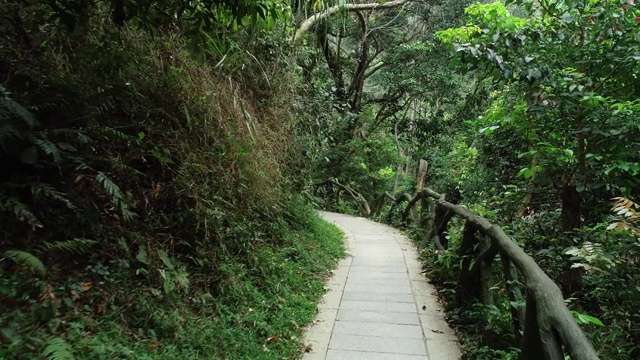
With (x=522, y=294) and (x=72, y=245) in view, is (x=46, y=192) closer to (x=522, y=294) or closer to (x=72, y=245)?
(x=72, y=245)

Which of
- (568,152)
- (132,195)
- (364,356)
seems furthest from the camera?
(568,152)

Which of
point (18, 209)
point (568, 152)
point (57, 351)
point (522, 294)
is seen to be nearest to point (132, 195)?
point (18, 209)

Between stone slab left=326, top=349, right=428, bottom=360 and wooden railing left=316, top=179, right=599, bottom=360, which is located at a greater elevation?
wooden railing left=316, top=179, right=599, bottom=360

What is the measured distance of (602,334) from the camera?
9.36 feet

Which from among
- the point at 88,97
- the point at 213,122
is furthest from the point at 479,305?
the point at 88,97

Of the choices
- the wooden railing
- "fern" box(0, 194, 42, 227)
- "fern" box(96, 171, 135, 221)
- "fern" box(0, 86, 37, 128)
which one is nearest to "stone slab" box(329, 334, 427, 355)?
the wooden railing

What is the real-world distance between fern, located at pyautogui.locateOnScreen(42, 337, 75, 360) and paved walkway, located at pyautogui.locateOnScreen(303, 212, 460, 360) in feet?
5.67

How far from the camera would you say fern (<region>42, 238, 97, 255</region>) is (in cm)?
254

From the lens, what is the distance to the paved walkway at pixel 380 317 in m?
3.31

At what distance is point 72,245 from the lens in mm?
2598

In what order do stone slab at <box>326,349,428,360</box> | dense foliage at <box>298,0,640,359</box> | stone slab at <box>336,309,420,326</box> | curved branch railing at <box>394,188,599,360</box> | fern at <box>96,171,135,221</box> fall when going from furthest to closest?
stone slab at <box>336,309,420,326</box>, stone slab at <box>326,349,428,360</box>, dense foliage at <box>298,0,640,359</box>, fern at <box>96,171,135,221</box>, curved branch railing at <box>394,188,599,360</box>

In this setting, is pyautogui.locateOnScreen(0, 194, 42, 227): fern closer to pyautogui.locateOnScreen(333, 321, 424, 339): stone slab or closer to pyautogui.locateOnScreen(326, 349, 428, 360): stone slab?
pyautogui.locateOnScreen(326, 349, 428, 360): stone slab

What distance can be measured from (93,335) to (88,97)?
1.73 meters

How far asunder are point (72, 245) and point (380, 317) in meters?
2.63
